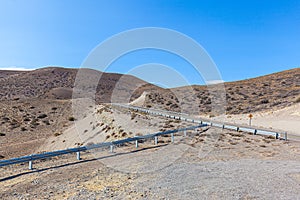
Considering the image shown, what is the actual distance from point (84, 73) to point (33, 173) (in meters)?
119

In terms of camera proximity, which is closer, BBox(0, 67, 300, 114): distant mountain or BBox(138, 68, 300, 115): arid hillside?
BBox(138, 68, 300, 115): arid hillside

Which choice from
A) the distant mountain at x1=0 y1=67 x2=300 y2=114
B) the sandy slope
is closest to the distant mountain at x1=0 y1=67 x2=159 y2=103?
the distant mountain at x1=0 y1=67 x2=300 y2=114

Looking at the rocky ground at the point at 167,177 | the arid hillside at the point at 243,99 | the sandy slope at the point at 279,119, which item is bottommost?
the rocky ground at the point at 167,177

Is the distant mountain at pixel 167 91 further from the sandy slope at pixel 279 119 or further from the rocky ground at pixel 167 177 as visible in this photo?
the rocky ground at pixel 167 177

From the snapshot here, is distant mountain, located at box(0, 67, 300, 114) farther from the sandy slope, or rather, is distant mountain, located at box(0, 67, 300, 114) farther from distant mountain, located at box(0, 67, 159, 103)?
the sandy slope

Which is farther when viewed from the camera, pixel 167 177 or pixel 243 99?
pixel 243 99

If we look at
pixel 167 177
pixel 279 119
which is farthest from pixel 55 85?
pixel 167 177

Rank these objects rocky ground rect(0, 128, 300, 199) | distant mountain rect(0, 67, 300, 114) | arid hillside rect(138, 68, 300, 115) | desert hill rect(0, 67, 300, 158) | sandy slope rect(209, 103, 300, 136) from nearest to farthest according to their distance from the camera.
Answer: rocky ground rect(0, 128, 300, 199) < sandy slope rect(209, 103, 300, 136) < desert hill rect(0, 67, 300, 158) < arid hillside rect(138, 68, 300, 115) < distant mountain rect(0, 67, 300, 114)

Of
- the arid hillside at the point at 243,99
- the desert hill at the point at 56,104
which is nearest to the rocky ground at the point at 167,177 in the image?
the desert hill at the point at 56,104

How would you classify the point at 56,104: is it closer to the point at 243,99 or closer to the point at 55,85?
the point at 243,99

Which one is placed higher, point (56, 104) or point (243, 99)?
point (243, 99)

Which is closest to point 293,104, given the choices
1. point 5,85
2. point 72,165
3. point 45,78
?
point 72,165

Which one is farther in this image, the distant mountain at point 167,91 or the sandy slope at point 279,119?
the distant mountain at point 167,91

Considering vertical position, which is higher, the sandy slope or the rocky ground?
the sandy slope
